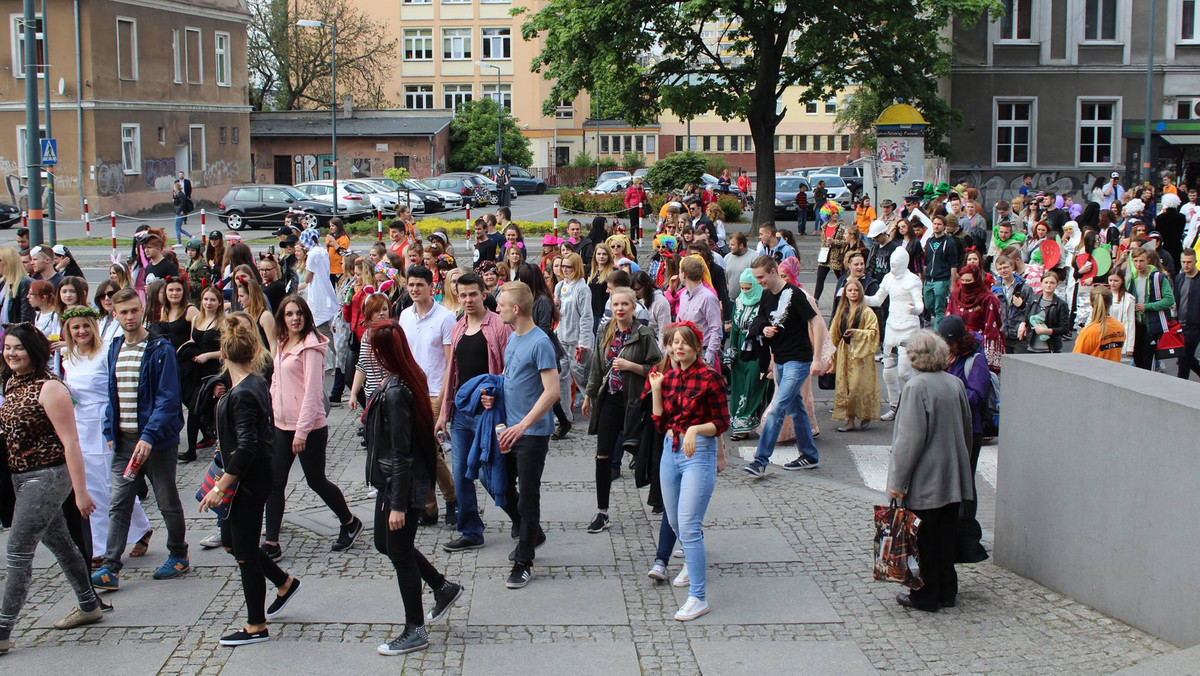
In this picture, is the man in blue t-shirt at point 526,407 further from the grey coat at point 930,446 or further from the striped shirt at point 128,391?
the striped shirt at point 128,391

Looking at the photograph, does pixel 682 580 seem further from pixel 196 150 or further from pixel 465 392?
pixel 196 150

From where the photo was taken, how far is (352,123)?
224ft

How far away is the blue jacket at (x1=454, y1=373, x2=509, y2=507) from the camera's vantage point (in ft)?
24.0

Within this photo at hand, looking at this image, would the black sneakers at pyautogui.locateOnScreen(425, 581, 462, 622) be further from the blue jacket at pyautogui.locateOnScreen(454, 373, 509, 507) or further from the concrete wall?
the concrete wall

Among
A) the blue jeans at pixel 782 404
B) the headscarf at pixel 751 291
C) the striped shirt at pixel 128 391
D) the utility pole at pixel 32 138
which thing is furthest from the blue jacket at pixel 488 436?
the utility pole at pixel 32 138

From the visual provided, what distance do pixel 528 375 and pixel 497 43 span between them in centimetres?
7506

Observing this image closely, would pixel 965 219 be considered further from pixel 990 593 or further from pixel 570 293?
pixel 990 593

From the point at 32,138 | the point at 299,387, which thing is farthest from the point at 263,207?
the point at 299,387

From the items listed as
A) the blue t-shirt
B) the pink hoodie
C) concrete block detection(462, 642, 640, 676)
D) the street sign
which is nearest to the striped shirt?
the pink hoodie

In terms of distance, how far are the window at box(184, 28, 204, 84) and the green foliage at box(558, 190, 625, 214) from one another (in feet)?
61.2

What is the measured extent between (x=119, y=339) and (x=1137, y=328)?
31.1ft

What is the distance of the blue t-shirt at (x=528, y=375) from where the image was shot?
714cm

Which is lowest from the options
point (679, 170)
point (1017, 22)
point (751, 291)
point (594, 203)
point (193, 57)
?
point (751, 291)

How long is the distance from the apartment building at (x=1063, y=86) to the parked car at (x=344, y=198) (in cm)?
1943
